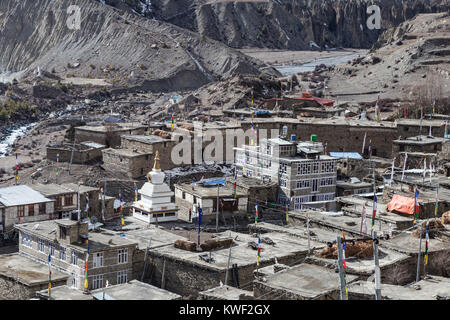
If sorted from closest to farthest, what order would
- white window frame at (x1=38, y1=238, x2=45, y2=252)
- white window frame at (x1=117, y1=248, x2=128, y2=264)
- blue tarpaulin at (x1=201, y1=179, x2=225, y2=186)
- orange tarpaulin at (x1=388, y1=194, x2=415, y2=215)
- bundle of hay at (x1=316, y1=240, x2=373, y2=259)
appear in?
1. bundle of hay at (x1=316, y1=240, x2=373, y2=259)
2. white window frame at (x1=117, y1=248, x2=128, y2=264)
3. white window frame at (x1=38, y1=238, x2=45, y2=252)
4. orange tarpaulin at (x1=388, y1=194, x2=415, y2=215)
5. blue tarpaulin at (x1=201, y1=179, x2=225, y2=186)

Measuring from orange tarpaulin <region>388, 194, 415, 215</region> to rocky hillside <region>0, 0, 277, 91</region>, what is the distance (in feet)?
227

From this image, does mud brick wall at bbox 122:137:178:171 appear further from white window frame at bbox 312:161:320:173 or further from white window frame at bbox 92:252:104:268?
white window frame at bbox 92:252:104:268

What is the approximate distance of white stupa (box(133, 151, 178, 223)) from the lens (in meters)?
42.4

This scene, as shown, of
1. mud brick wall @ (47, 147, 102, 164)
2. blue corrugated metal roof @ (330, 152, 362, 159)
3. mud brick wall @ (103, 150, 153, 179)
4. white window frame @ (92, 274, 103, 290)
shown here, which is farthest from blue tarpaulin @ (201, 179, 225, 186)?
white window frame @ (92, 274, 103, 290)

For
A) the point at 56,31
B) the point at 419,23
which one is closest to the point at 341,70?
the point at 419,23

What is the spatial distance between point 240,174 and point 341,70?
6317cm

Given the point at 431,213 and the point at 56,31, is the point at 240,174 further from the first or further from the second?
the point at 56,31

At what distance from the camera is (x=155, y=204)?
42.6 m

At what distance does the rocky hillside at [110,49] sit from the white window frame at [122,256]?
7584cm

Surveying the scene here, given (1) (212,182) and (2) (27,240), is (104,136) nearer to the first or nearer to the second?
(1) (212,182)

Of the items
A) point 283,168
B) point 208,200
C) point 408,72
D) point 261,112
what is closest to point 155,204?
point 208,200

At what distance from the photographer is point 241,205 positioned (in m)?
45.8

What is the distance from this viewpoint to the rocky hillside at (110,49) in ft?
376

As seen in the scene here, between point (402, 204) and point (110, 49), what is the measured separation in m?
85.7
